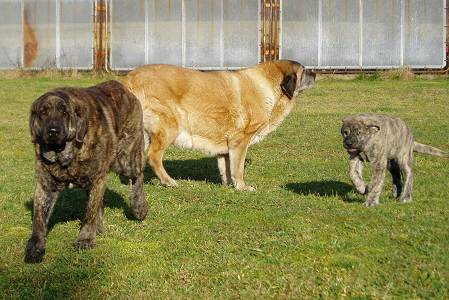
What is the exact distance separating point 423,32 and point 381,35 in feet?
5.11

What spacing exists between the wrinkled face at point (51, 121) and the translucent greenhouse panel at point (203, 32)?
2277 centimetres

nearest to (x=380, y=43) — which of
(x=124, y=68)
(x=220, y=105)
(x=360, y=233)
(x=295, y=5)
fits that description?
(x=295, y=5)

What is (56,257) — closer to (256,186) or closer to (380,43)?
(256,186)

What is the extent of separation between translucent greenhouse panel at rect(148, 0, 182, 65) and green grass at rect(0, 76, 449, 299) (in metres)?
16.9

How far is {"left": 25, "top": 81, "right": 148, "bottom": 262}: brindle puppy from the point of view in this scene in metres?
7.15

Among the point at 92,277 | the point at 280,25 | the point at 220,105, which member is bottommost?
the point at 92,277

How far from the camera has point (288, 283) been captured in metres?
6.46

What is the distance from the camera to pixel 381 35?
1174 inches

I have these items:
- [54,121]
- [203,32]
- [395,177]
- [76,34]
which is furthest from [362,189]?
[76,34]

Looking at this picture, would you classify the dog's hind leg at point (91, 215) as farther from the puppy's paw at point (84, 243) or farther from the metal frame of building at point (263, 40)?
the metal frame of building at point (263, 40)

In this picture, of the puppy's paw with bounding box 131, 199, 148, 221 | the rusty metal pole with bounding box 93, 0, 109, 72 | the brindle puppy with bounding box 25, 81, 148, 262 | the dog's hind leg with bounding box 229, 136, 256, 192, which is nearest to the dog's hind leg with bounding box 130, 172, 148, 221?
the puppy's paw with bounding box 131, 199, 148, 221

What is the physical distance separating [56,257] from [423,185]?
5.32 meters

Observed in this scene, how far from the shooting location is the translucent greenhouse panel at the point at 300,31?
2975cm

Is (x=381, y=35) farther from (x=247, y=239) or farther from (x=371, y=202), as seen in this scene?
(x=247, y=239)
